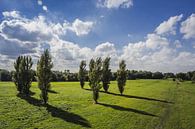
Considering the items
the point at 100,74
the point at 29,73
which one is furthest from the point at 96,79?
the point at 29,73

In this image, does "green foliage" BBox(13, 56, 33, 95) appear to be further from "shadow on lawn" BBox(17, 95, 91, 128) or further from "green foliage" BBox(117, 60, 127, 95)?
"green foliage" BBox(117, 60, 127, 95)

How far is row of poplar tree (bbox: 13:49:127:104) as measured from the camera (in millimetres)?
65625

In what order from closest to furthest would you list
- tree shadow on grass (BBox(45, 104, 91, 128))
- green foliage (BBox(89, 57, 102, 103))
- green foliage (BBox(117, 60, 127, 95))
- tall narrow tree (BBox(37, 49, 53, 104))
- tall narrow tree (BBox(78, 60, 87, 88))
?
tree shadow on grass (BBox(45, 104, 91, 128))
tall narrow tree (BBox(37, 49, 53, 104))
green foliage (BBox(89, 57, 102, 103))
green foliage (BBox(117, 60, 127, 95))
tall narrow tree (BBox(78, 60, 87, 88))

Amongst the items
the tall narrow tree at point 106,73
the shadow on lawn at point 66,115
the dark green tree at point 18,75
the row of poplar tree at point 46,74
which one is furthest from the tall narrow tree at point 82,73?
the shadow on lawn at point 66,115

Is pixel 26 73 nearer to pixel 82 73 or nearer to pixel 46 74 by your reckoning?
pixel 46 74

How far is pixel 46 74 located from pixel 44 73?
62cm

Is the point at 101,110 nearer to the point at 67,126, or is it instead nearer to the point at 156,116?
the point at 156,116

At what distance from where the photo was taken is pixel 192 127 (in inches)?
1964

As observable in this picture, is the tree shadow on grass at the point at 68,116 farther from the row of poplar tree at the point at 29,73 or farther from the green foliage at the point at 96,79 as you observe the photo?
the green foliage at the point at 96,79

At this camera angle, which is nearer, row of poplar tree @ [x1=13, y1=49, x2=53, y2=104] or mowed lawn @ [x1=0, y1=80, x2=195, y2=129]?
mowed lawn @ [x1=0, y1=80, x2=195, y2=129]

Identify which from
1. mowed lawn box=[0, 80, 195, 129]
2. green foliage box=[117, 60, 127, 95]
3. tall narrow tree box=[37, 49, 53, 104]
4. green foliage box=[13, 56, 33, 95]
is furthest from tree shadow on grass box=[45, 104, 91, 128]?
green foliage box=[117, 60, 127, 95]

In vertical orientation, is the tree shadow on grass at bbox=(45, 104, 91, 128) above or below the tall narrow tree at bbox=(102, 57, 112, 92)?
below

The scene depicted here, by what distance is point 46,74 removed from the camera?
217 feet

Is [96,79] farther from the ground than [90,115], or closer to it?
farther from the ground
